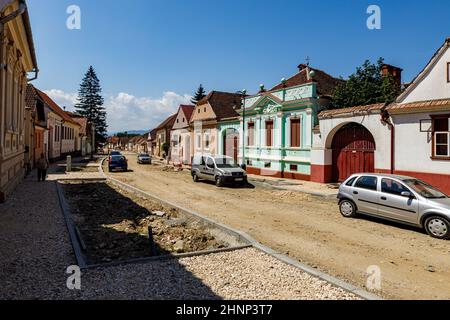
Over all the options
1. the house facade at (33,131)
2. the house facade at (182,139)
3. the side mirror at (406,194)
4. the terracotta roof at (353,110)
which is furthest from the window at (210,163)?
the house facade at (182,139)

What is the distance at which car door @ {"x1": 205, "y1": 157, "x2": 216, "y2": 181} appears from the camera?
760 inches

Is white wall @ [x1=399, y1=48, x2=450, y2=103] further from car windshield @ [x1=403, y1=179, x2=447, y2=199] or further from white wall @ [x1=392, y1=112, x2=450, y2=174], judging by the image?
car windshield @ [x1=403, y1=179, x2=447, y2=199]

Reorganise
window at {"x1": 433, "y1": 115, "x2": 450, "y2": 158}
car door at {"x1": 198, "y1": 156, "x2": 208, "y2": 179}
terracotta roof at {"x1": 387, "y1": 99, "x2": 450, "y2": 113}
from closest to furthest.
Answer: terracotta roof at {"x1": 387, "y1": 99, "x2": 450, "y2": 113}, window at {"x1": 433, "y1": 115, "x2": 450, "y2": 158}, car door at {"x1": 198, "y1": 156, "x2": 208, "y2": 179}

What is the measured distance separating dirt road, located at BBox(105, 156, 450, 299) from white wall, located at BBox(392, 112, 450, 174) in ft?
13.5

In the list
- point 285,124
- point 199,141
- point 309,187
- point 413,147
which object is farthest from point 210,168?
point 199,141

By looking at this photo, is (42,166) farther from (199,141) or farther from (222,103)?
(222,103)

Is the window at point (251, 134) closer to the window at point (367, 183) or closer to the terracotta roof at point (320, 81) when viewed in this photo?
the terracotta roof at point (320, 81)

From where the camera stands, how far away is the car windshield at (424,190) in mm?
8602

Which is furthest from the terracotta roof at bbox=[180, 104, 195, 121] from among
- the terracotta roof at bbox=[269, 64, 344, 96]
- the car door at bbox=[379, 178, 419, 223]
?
the car door at bbox=[379, 178, 419, 223]

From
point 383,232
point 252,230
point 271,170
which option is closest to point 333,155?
point 271,170

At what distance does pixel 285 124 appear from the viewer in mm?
21234
